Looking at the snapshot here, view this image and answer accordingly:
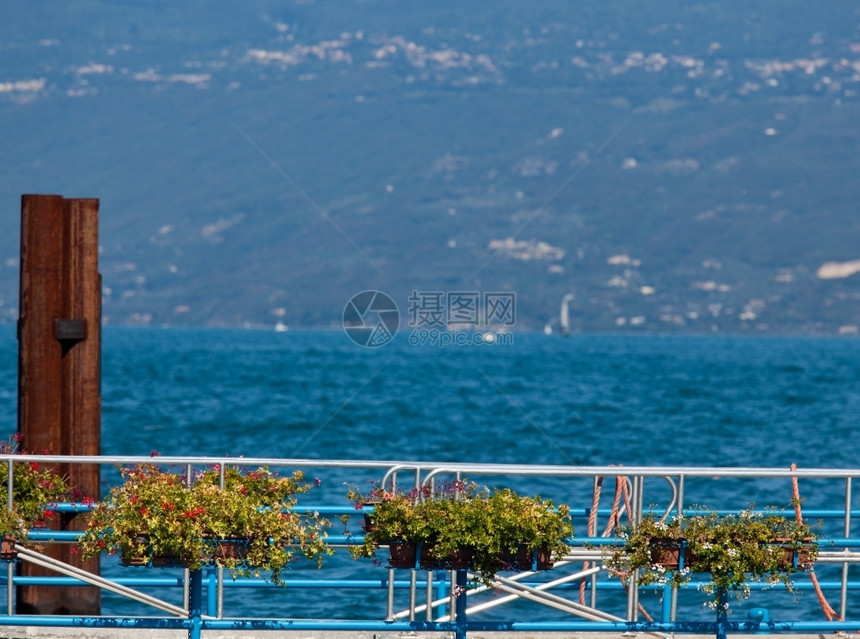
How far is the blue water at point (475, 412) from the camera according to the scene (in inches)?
1834

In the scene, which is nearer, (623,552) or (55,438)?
(623,552)

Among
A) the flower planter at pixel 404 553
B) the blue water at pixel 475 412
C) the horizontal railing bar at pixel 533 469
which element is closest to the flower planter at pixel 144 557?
the horizontal railing bar at pixel 533 469

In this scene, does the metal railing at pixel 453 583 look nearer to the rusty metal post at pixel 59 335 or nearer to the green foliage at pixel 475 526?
the green foliage at pixel 475 526

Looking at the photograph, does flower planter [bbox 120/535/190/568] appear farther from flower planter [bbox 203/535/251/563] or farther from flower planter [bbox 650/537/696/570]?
flower planter [bbox 650/537/696/570]

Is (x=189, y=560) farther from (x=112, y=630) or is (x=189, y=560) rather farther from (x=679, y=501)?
(x=679, y=501)

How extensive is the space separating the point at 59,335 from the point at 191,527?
4.59 meters

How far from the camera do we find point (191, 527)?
8.42m

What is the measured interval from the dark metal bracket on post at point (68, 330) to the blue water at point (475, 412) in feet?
19.3

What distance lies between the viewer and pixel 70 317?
12.6 m

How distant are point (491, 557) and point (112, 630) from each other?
131 inches

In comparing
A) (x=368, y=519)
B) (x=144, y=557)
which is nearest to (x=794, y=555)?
(x=368, y=519)

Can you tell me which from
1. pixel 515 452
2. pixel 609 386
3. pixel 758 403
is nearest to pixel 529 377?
pixel 609 386

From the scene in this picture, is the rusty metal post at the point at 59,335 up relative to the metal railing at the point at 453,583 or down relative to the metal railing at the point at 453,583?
up
